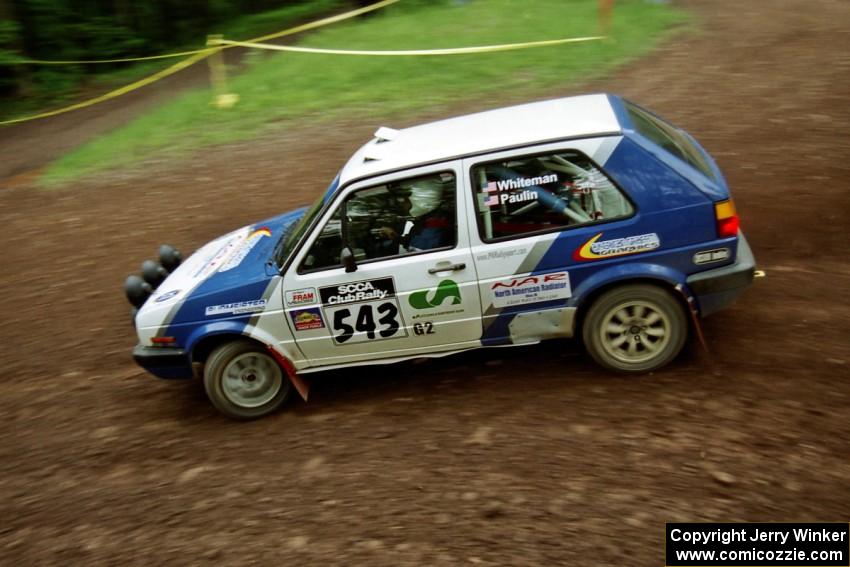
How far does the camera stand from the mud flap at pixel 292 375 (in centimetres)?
580

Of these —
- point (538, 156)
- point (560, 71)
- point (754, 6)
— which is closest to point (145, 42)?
point (560, 71)

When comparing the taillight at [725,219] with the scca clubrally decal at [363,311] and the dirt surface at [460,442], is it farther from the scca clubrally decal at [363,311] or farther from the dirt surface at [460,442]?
the scca clubrally decal at [363,311]

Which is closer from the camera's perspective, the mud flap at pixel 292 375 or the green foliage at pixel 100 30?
the mud flap at pixel 292 375

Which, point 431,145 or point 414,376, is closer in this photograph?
point 431,145

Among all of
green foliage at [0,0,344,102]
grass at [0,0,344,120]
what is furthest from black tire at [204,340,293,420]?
green foliage at [0,0,344,102]

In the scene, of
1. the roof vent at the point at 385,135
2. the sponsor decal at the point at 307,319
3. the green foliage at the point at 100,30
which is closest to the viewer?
the sponsor decal at the point at 307,319

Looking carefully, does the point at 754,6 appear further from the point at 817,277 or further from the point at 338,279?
the point at 338,279

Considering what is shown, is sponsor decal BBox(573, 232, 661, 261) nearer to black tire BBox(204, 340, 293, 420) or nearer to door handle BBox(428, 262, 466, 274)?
door handle BBox(428, 262, 466, 274)

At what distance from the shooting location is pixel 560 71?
12.3 m

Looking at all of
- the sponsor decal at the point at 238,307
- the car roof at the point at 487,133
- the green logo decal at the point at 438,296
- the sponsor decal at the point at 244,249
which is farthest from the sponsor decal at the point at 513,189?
the sponsor decal at the point at 244,249

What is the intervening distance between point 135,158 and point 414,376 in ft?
26.0

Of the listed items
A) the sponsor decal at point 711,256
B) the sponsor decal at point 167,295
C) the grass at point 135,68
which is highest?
the grass at point 135,68

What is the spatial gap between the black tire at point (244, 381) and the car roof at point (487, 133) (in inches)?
57.0

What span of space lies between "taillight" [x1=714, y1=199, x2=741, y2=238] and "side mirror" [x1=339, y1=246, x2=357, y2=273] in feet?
7.76
